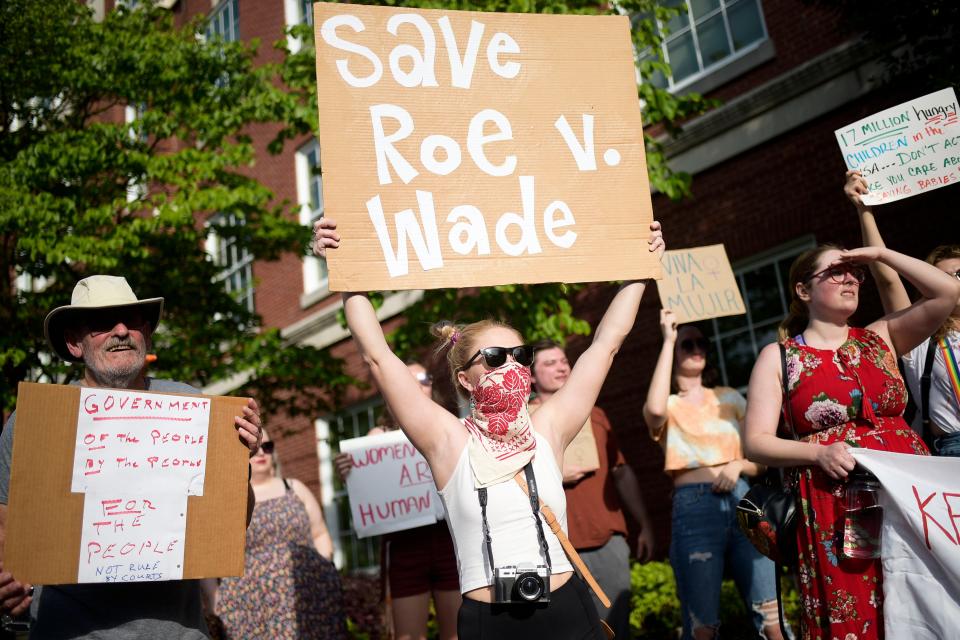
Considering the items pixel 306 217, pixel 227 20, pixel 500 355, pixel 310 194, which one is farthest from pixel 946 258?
pixel 227 20

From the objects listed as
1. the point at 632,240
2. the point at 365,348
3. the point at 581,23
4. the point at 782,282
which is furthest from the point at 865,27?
the point at 365,348

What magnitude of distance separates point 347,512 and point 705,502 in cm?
960

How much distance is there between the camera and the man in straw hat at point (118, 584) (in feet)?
8.79

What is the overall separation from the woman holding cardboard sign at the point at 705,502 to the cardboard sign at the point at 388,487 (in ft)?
4.36

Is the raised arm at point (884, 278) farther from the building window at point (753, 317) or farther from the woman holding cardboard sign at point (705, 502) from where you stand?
the building window at point (753, 317)

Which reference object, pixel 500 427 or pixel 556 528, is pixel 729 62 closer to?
pixel 500 427

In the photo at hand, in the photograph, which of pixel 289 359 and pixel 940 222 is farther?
pixel 289 359

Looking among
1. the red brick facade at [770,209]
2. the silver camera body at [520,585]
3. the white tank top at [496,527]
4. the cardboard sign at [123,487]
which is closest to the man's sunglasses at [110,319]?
the cardboard sign at [123,487]

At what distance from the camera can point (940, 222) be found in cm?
660

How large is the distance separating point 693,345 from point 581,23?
7.23ft

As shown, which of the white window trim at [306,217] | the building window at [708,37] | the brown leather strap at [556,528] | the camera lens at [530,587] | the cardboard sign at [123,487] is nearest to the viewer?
the camera lens at [530,587]

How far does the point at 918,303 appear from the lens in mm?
3305

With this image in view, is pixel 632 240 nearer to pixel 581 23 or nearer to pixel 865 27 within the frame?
pixel 581 23

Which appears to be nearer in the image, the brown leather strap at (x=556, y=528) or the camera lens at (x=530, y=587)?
the camera lens at (x=530, y=587)
